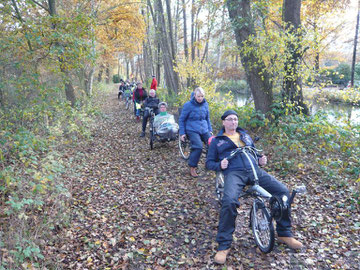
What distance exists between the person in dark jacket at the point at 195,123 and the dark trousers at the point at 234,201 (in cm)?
213

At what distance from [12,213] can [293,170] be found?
5414mm

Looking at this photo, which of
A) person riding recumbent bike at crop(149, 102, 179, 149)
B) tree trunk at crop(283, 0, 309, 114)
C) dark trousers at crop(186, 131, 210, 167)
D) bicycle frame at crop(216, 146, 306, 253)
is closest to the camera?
bicycle frame at crop(216, 146, 306, 253)

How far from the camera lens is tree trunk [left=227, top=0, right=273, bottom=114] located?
7.62 meters

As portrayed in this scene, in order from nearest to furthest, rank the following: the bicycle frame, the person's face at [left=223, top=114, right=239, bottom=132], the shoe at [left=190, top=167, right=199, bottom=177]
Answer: the bicycle frame
the person's face at [left=223, top=114, right=239, bottom=132]
the shoe at [left=190, top=167, right=199, bottom=177]

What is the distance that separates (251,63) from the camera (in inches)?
300

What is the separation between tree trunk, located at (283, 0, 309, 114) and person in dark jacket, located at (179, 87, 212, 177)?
9.49ft

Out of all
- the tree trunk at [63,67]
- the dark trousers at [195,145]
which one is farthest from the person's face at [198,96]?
the tree trunk at [63,67]

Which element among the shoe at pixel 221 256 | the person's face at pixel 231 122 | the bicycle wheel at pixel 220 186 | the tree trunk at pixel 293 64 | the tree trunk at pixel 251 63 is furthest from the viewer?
the tree trunk at pixel 251 63

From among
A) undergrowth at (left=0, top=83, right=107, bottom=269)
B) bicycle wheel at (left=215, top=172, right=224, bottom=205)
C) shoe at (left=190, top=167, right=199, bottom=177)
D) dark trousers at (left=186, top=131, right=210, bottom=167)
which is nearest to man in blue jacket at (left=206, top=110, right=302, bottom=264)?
bicycle wheel at (left=215, top=172, right=224, bottom=205)

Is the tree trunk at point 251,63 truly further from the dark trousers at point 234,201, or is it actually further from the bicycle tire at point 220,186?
the dark trousers at point 234,201

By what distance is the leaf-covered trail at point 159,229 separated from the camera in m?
3.17

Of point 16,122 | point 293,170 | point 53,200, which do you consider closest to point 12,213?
point 53,200

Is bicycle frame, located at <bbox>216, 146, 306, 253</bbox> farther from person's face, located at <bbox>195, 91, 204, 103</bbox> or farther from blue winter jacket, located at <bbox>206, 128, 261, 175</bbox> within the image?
person's face, located at <bbox>195, 91, 204, 103</bbox>

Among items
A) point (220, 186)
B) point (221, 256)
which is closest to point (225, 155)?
point (220, 186)
